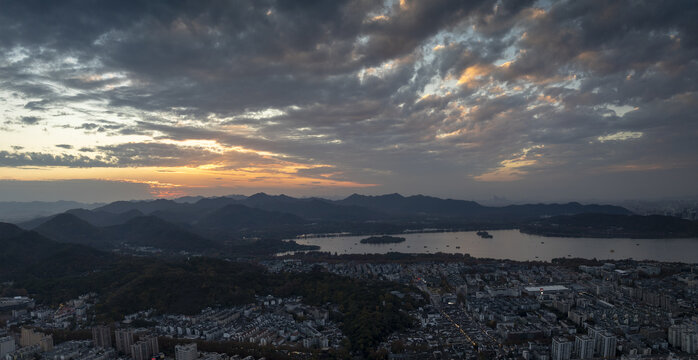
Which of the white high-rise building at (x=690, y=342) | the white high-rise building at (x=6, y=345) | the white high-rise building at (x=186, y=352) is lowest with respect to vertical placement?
the white high-rise building at (x=6, y=345)

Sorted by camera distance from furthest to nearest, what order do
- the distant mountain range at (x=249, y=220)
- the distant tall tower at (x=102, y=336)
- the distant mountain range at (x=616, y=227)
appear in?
the distant mountain range at (x=616, y=227) < the distant mountain range at (x=249, y=220) < the distant tall tower at (x=102, y=336)

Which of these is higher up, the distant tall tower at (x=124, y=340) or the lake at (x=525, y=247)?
the lake at (x=525, y=247)

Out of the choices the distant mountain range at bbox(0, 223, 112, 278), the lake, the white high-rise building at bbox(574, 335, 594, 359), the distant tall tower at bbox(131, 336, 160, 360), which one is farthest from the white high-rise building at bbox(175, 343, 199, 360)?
the lake

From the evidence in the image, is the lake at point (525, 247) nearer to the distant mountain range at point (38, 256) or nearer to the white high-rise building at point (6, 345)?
the distant mountain range at point (38, 256)

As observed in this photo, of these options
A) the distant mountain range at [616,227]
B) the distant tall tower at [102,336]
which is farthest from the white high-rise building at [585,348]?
the distant mountain range at [616,227]

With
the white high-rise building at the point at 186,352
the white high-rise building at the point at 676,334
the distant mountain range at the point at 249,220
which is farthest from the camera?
the distant mountain range at the point at 249,220

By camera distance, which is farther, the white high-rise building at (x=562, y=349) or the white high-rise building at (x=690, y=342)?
the white high-rise building at (x=690, y=342)
